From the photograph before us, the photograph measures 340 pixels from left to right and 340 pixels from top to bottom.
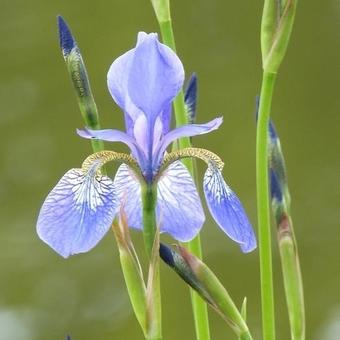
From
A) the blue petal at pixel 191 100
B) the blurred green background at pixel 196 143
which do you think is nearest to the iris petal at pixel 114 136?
the blue petal at pixel 191 100

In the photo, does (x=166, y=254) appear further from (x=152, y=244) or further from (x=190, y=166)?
(x=190, y=166)

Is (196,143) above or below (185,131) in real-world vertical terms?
below

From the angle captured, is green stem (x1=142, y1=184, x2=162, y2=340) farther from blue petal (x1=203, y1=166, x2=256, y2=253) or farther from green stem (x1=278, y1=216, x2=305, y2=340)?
green stem (x1=278, y1=216, x2=305, y2=340)

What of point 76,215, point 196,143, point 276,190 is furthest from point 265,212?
point 196,143

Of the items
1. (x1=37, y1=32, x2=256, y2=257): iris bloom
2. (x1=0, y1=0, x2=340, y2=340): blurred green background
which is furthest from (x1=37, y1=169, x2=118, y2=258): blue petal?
(x1=0, y1=0, x2=340, y2=340): blurred green background

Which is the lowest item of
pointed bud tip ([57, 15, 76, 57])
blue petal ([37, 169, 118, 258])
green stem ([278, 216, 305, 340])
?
green stem ([278, 216, 305, 340])

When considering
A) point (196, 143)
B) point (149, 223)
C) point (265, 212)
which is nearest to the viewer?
point (149, 223)
